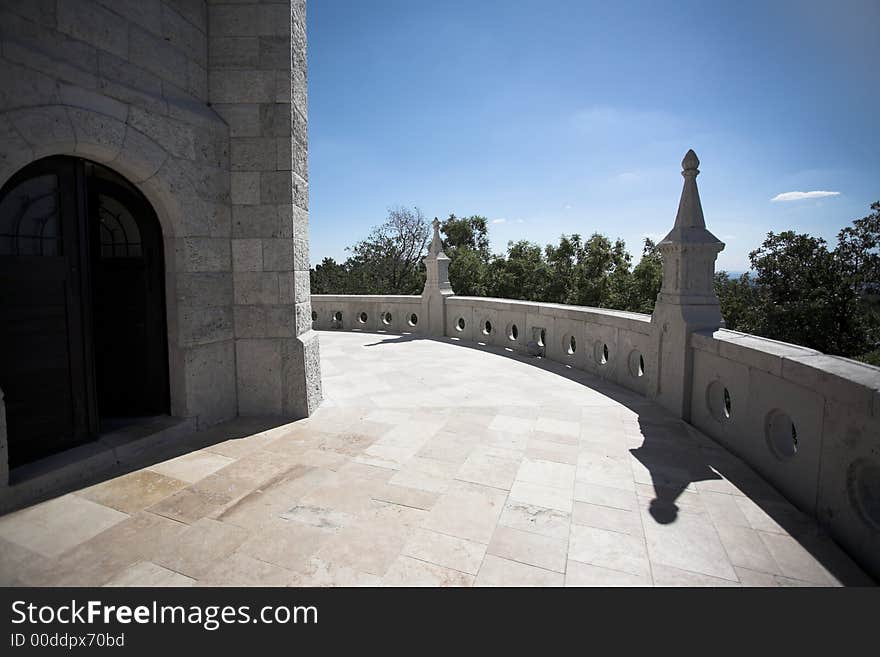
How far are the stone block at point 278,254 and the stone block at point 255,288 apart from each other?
0.29 feet

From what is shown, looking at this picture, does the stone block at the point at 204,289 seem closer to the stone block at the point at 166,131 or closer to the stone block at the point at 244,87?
the stone block at the point at 166,131

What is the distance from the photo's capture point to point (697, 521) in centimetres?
302

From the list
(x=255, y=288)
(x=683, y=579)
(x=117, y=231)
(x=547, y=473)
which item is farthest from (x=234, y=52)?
(x=683, y=579)

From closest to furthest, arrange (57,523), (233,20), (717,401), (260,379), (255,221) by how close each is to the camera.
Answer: (57,523)
(717,401)
(233,20)
(255,221)
(260,379)

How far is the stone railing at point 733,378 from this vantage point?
2.70 m

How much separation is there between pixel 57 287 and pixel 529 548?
381cm

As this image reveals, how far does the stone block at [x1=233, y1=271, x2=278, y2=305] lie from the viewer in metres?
4.95

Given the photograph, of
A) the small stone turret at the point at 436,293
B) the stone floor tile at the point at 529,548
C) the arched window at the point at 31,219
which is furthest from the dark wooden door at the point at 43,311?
the small stone turret at the point at 436,293

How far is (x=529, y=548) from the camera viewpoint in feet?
8.84

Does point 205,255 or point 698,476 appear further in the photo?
point 205,255

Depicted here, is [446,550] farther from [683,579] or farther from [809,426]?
[809,426]

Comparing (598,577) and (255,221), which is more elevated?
(255,221)

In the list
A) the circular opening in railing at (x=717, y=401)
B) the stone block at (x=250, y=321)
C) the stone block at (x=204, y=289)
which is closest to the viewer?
the circular opening in railing at (x=717, y=401)
